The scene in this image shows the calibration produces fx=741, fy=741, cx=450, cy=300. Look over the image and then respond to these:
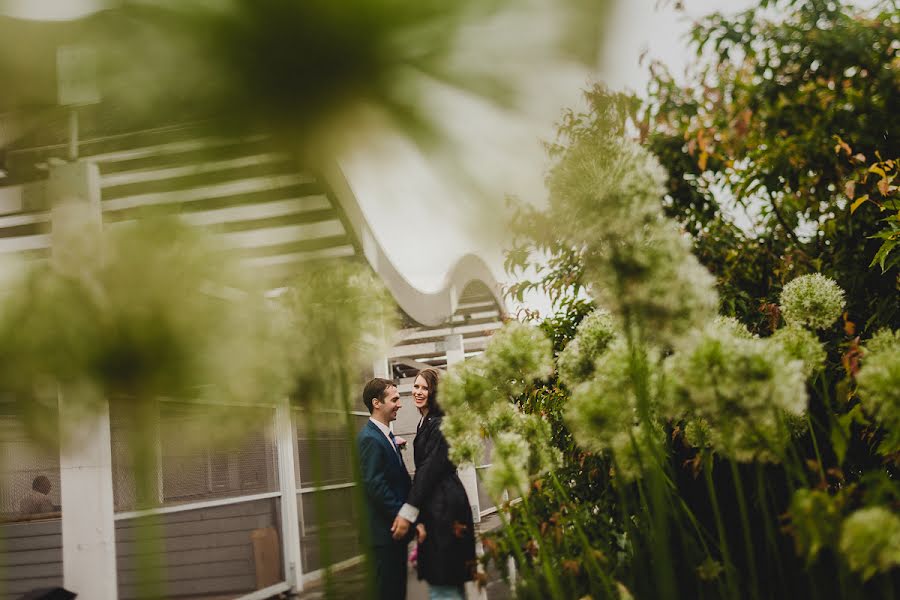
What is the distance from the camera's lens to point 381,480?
3.47m

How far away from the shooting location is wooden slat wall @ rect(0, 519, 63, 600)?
384 cm

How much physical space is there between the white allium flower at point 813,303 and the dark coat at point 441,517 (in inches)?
75.9

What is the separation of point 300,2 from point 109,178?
0.13 m

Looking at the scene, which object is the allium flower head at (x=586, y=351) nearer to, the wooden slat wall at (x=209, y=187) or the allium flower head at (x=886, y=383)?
the allium flower head at (x=886, y=383)

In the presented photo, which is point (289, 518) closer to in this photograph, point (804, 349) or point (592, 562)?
point (592, 562)

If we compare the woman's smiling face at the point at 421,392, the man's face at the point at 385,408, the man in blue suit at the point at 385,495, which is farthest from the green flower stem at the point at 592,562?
the woman's smiling face at the point at 421,392

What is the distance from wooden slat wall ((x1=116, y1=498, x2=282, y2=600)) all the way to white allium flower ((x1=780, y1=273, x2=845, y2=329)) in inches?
161

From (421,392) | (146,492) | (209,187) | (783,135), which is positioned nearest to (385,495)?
(421,392)

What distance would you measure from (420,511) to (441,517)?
0.15 m

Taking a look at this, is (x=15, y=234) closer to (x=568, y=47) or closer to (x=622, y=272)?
(x=568, y=47)

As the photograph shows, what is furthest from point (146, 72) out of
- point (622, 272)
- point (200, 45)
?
point (622, 272)

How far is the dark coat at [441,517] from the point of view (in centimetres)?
316

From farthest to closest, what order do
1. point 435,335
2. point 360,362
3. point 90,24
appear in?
point 435,335, point 360,362, point 90,24

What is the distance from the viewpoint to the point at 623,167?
78 cm
